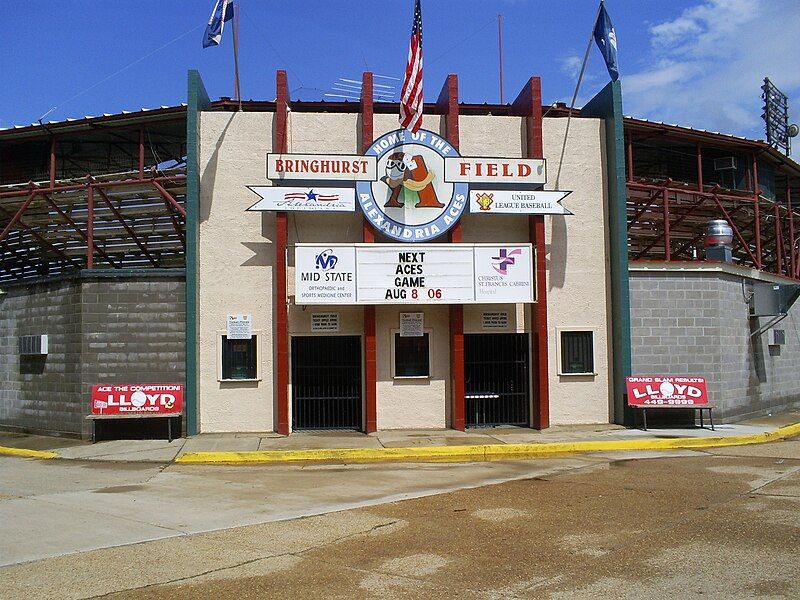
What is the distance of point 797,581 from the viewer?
657cm

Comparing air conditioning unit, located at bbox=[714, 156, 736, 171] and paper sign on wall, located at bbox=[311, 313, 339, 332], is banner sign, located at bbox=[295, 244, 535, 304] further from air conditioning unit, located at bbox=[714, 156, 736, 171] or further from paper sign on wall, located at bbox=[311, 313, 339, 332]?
air conditioning unit, located at bbox=[714, 156, 736, 171]

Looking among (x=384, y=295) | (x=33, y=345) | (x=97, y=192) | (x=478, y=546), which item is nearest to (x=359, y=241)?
(x=384, y=295)

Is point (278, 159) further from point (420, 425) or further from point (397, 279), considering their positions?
point (420, 425)

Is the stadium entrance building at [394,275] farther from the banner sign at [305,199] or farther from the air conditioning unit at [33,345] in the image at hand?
the air conditioning unit at [33,345]

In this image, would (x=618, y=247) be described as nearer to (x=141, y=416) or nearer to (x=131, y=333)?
(x=131, y=333)

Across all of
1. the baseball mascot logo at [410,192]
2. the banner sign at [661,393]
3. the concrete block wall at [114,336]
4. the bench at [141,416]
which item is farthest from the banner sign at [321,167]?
the banner sign at [661,393]

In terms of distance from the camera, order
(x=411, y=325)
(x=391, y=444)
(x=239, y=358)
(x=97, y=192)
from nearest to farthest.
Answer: (x=391, y=444), (x=239, y=358), (x=411, y=325), (x=97, y=192)

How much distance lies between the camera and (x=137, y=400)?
15.9m

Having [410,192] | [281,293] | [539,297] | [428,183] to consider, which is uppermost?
[428,183]

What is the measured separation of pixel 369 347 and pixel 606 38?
8531mm

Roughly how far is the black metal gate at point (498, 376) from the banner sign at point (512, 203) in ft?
9.20

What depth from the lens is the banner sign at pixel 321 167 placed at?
16484 mm

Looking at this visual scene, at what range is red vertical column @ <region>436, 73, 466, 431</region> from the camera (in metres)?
17.0

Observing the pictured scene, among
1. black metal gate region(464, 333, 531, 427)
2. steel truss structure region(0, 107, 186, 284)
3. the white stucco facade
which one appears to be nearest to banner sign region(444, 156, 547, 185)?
the white stucco facade
